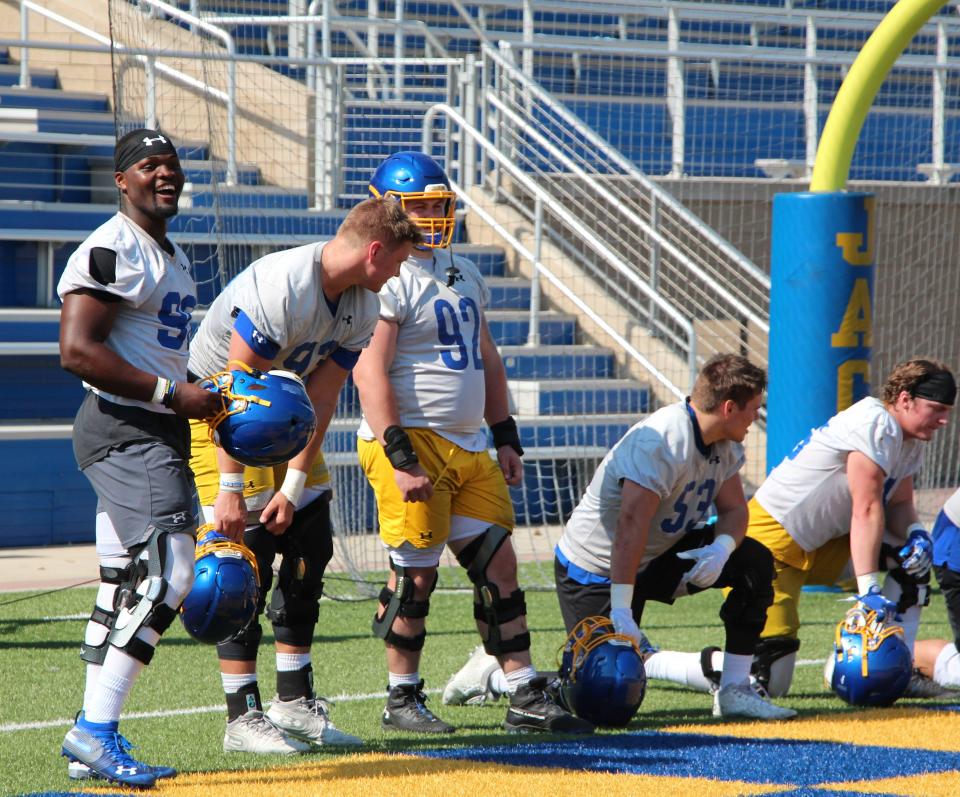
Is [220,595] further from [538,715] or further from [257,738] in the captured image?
[538,715]

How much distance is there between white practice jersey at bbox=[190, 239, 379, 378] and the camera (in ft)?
15.2

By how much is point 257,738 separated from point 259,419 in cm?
115

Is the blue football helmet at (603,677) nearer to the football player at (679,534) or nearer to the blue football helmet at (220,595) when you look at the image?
the football player at (679,534)

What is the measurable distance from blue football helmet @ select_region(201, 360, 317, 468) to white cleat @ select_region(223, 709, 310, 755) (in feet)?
3.16

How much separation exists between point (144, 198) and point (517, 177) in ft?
27.2

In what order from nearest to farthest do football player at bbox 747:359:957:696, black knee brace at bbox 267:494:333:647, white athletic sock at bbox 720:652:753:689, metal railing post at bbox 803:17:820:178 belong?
black knee brace at bbox 267:494:333:647
white athletic sock at bbox 720:652:753:689
football player at bbox 747:359:957:696
metal railing post at bbox 803:17:820:178

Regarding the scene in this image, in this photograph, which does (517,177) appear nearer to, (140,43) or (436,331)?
(140,43)

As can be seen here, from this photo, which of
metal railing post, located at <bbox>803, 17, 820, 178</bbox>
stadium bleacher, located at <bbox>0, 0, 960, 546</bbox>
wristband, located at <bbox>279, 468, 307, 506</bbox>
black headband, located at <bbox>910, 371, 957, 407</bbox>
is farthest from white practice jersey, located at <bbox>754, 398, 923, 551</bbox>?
metal railing post, located at <bbox>803, 17, 820, 178</bbox>

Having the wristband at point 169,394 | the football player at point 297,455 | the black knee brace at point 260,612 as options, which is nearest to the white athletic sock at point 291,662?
the football player at point 297,455

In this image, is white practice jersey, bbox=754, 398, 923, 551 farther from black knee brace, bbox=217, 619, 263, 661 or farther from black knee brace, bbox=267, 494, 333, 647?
black knee brace, bbox=217, 619, 263, 661

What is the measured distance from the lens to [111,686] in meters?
4.23

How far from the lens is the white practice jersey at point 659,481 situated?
210 inches

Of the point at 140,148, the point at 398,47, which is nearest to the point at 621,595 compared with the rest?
the point at 140,148

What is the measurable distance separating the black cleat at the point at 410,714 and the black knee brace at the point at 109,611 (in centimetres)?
122
